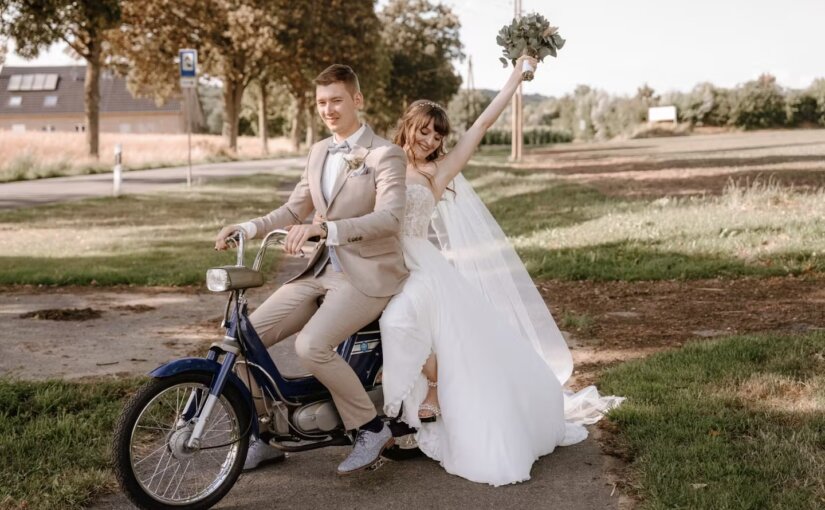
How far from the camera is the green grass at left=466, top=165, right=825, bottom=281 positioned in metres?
9.70

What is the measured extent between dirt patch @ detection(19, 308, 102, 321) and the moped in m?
3.94

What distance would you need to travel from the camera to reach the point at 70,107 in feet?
285

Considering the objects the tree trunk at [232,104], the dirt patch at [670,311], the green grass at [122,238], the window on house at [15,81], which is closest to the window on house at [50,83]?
the window on house at [15,81]

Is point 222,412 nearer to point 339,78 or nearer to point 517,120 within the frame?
point 339,78

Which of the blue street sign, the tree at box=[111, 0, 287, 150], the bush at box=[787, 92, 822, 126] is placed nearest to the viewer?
the blue street sign

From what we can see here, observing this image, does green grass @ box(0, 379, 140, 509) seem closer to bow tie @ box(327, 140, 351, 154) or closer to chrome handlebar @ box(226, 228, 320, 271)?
chrome handlebar @ box(226, 228, 320, 271)

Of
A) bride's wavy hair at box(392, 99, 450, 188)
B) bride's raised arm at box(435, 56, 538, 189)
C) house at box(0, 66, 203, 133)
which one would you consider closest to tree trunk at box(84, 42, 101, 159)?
bride's raised arm at box(435, 56, 538, 189)

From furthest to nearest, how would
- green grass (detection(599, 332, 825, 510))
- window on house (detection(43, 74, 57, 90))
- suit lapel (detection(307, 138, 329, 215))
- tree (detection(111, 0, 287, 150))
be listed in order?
window on house (detection(43, 74, 57, 90)) → tree (detection(111, 0, 287, 150)) → suit lapel (detection(307, 138, 329, 215)) → green grass (detection(599, 332, 825, 510))

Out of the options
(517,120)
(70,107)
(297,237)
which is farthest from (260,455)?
(70,107)

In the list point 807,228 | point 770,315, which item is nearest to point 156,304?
point 770,315

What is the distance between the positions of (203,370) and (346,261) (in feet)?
2.70

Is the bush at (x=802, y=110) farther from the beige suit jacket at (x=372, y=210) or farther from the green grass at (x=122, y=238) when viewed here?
the beige suit jacket at (x=372, y=210)

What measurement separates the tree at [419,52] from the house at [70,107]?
23.3 meters

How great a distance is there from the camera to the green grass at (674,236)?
31.8 ft
